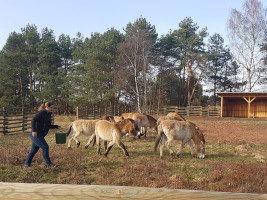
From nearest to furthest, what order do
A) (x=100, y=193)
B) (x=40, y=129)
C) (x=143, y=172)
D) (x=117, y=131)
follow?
(x=100, y=193) → (x=143, y=172) → (x=40, y=129) → (x=117, y=131)

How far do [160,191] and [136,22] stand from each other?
39.3 meters

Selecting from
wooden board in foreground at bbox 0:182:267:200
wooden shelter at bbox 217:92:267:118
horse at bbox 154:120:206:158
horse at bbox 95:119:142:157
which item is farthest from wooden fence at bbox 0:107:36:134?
wooden shelter at bbox 217:92:267:118

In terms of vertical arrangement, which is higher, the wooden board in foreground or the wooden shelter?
the wooden shelter

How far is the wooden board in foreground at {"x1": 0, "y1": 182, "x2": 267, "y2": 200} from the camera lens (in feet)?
5.17

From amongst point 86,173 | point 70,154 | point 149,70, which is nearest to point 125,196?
point 86,173

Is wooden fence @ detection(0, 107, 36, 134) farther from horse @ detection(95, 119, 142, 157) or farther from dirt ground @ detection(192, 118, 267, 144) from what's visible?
dirt ground @ detection(192, 118, 267, 144)

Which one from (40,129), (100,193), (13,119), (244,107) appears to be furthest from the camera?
(244,107)

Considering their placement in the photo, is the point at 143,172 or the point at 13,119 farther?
the point at 13,119

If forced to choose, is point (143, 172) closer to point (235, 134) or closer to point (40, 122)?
point (40, 122)

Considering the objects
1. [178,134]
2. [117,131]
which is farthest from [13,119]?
[178,134]

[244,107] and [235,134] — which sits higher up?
[244,107]

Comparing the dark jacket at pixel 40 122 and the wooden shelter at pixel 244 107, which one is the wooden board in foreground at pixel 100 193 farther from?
the wooden shelter at pixel 244 107

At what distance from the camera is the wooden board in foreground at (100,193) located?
1.58 meters

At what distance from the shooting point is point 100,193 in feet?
5.31
